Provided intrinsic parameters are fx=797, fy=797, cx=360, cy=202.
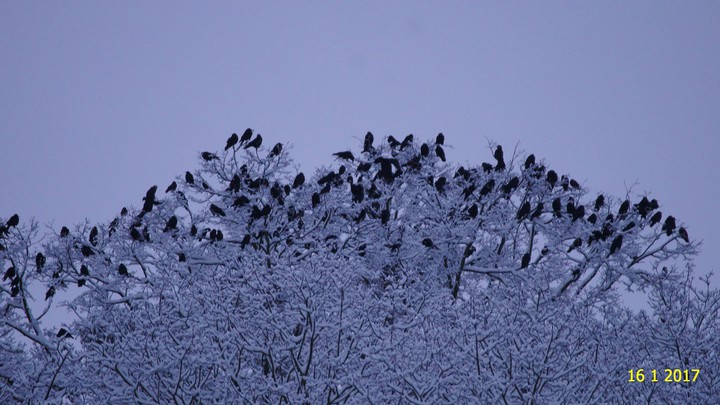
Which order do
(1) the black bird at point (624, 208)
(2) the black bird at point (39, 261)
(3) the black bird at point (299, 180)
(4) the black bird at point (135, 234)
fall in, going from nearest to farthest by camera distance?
(2) the black bird at point (39, 261) < (4) the black bird at point (135, 234) < (3) the black bird at point (299, 180) < (1) the black bird at point (624, 208)

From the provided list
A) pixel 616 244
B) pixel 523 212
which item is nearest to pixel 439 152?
pixel 523 212

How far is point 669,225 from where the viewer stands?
19.9 meters

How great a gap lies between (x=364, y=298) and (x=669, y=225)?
9925 mm

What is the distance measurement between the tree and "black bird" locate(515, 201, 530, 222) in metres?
0.08

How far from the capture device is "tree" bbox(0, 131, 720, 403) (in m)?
12.3

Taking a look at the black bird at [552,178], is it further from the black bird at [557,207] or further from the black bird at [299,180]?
the black bird at [299,180]

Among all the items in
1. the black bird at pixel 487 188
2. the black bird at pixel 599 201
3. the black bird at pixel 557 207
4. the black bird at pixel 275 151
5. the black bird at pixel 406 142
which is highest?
the black bird at pixel 406 142

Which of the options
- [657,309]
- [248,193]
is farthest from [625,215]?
[248,193]

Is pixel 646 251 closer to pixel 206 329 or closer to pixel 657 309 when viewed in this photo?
pixel 657 309

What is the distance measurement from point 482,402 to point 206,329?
175 inches

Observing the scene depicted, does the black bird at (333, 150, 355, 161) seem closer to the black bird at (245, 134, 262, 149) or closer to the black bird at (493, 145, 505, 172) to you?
the black bird at (245, 134, 262, 149)

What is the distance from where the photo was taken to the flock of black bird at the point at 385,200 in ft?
63.2

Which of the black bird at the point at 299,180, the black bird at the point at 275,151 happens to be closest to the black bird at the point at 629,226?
the black bird at the point at 299,180

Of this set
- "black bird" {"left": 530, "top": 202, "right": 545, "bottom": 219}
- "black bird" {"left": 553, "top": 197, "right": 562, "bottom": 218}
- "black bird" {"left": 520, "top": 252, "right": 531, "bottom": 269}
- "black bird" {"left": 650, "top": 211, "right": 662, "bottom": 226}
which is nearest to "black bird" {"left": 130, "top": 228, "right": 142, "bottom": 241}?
"black bird" {"left": 520, "top": 252, "right": 531, "bottom": 269}
